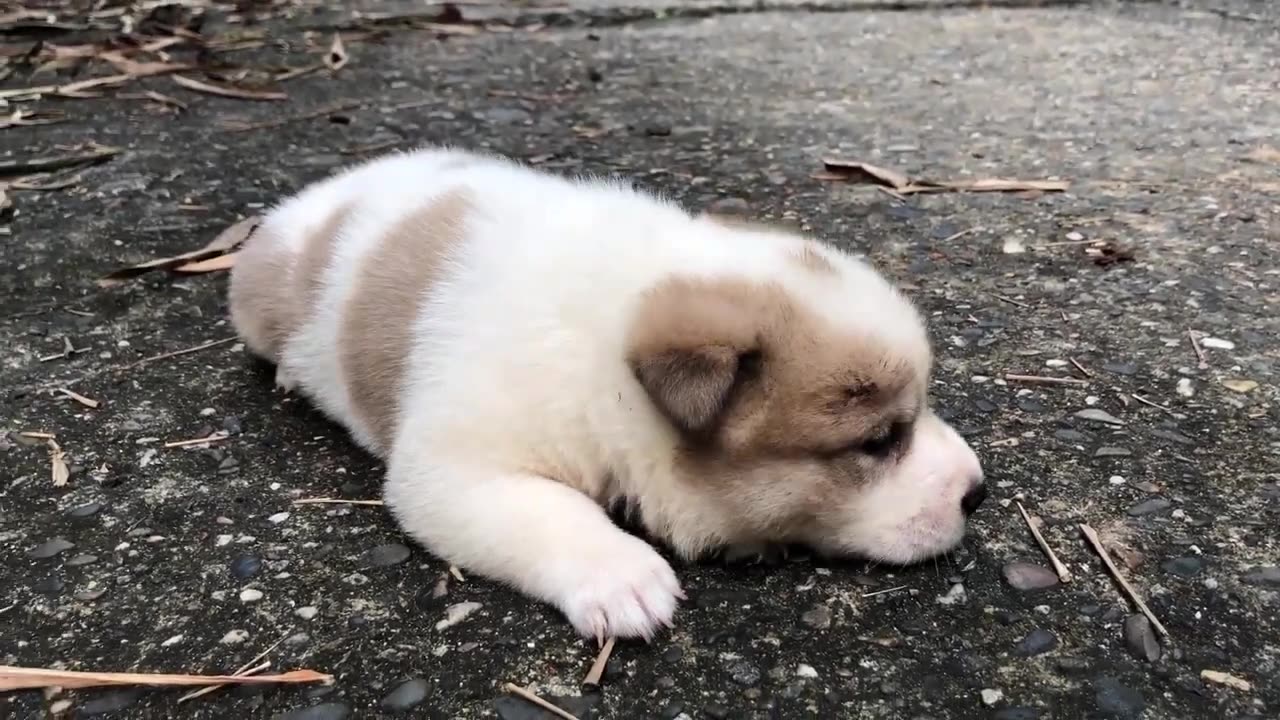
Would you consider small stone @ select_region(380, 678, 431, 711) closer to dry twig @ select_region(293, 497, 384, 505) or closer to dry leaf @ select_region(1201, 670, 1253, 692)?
dry twig @ select_region(293, 497, 384, 505)

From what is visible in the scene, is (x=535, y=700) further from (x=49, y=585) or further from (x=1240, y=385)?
(x=1240, y=385)

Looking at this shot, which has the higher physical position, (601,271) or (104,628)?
(601,271)

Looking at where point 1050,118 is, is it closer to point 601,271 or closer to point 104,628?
point 601,271

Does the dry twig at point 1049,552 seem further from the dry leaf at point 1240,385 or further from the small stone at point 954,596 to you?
the dry leaf at point 1240,385

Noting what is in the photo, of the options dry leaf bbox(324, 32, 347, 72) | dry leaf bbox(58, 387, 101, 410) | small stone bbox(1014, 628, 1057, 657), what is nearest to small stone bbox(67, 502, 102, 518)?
dry leaf bbox(58, 387, 101, 410)

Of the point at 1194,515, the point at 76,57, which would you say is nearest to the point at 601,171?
the point at 1194,515

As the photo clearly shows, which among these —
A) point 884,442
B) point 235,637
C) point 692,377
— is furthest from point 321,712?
point 884,442
